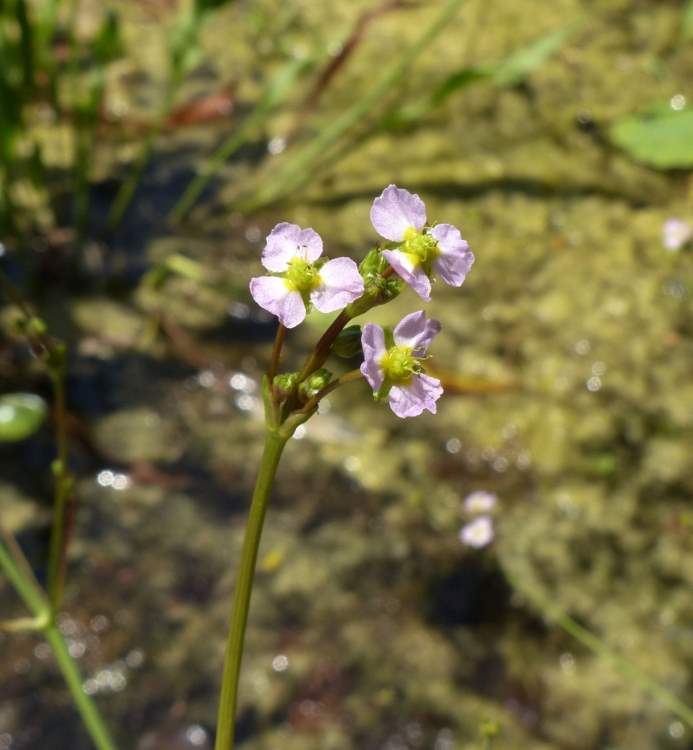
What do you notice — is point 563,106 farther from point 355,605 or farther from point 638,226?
point 355,605

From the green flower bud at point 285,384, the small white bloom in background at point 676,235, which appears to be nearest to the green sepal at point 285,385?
the green flower bud at point 285,384

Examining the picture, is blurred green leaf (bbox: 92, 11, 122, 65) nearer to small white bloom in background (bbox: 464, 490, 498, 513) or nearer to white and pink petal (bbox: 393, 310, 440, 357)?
small white bloom in background (bbox: 464, 490, 498, 513)

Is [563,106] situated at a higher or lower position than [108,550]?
lower

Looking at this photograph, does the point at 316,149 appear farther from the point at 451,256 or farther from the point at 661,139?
the point at 451,256

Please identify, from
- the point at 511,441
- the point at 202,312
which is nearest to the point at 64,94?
the point at 202,312

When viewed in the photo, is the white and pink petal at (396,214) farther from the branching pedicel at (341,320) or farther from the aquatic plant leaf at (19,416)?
the aquatic plant leaf at (19,416)

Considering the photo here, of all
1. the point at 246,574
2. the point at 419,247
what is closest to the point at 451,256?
the point at 419,247

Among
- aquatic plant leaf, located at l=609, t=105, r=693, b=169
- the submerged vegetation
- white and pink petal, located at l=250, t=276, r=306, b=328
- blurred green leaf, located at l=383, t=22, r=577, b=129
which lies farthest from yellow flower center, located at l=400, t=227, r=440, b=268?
aquatic plant leaf, located at l=609, t=105, r=693, b=169
